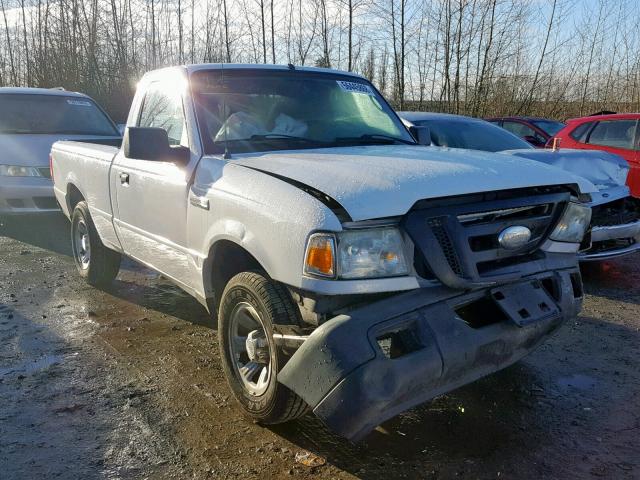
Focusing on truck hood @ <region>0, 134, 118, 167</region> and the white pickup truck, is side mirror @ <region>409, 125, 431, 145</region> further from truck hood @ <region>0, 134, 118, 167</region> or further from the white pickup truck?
truck hood @ <region>0, 134, 118, 167</region>

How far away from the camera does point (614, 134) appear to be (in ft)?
27.5

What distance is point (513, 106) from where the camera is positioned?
19.0 meters

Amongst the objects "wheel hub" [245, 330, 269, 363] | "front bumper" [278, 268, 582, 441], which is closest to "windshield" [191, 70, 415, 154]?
"wheel hub" [245, 330, 269, 363]

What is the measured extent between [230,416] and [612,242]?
434 centimetres

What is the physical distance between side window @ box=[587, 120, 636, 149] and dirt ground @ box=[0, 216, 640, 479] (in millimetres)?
4202

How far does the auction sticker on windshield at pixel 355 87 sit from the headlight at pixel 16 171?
5602 millimetres

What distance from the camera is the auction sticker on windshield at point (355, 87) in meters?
4.29

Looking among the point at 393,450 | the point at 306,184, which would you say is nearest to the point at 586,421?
the point at 393,450

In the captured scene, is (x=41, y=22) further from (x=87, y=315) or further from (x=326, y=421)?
(x=326, y=421)

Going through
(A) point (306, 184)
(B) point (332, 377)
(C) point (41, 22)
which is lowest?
(B) point (332, 377)

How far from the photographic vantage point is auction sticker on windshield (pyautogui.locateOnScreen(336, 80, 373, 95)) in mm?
4285

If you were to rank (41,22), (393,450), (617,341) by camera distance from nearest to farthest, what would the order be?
1. (393,450)
2. (617,341)
3. (41,22)

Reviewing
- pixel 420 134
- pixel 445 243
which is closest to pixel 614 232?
pixel 420 134

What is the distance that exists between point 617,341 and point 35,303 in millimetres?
4937
